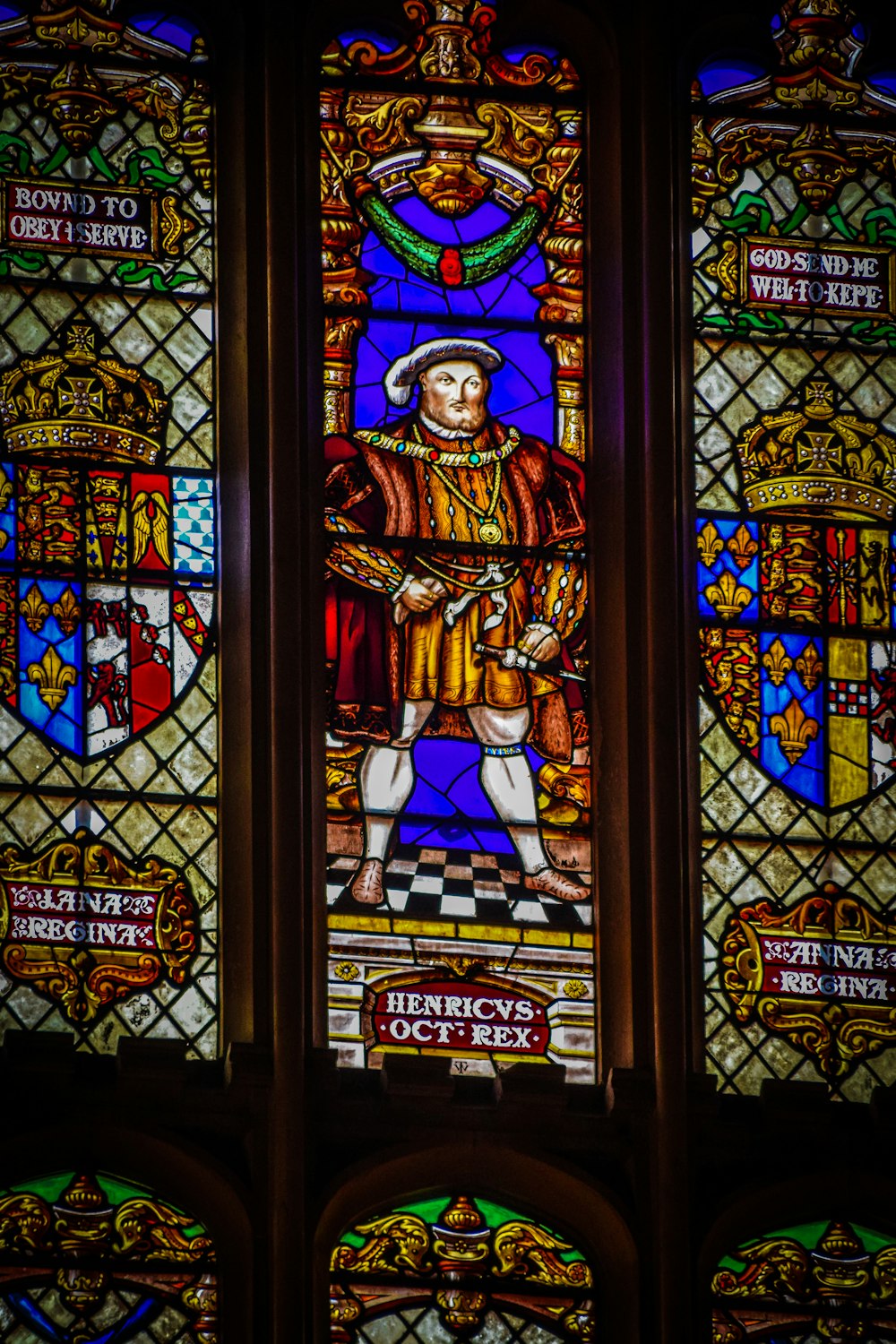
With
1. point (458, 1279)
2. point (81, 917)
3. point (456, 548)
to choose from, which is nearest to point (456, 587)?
point (456, 548)

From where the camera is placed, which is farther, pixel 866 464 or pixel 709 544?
pixel 866 464

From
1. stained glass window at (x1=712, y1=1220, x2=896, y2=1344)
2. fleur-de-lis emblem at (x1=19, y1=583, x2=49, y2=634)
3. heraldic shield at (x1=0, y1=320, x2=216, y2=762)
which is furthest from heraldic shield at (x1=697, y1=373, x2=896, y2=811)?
fleur-de-lis emblem at (x1=19, y1=583, x2=49, y2=634)

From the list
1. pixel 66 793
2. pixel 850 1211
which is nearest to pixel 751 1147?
pixel 850 1211

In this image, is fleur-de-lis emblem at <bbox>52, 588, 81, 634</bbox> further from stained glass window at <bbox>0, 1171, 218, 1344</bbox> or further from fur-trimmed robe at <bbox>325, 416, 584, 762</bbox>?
stained glass window at <bbox>0, 1171, 218, 1344</bbox>

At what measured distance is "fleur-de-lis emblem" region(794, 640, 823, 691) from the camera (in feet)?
51.6

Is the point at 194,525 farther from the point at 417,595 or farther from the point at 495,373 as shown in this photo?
the point at 495,373

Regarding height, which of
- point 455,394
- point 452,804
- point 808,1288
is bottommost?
point 808,1288

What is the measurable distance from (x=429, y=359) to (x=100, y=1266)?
3324mm

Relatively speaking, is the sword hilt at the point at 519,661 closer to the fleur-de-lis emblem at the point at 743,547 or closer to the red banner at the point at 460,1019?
the fleur-de-lis emblem at the point at 743,547

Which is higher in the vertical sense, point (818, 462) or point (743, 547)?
point (818, 462)

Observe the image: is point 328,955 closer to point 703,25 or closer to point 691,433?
point 691,433

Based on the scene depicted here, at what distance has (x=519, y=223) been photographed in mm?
16188

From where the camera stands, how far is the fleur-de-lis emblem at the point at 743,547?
52.0ft

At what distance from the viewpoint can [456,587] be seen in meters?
15.6
